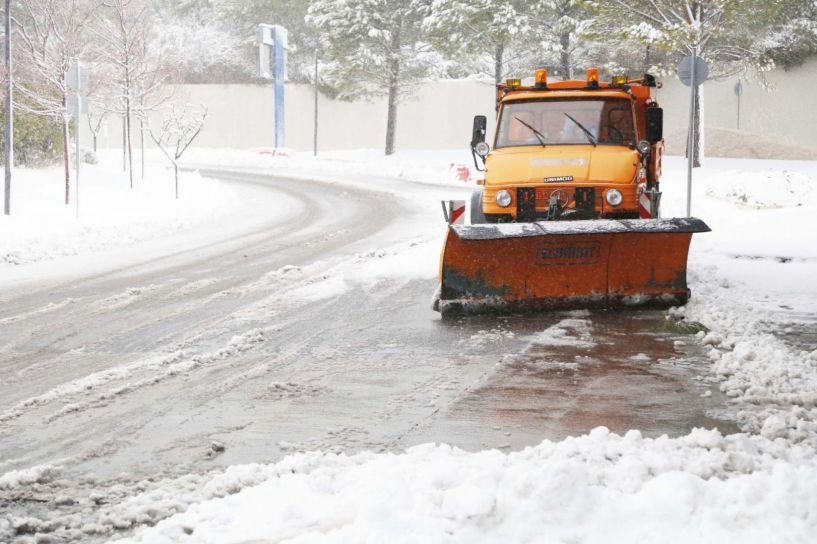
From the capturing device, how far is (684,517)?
161 inches

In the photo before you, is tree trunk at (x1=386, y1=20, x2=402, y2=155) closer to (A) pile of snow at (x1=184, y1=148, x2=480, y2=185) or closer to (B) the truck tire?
(A) pile of snow at (x1=184, y1=148, x2=480, y2=185)

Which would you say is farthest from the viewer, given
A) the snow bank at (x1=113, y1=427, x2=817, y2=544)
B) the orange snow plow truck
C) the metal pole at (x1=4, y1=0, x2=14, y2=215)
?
the metal pole at (x1=4, y1=0, x2=14, y2=215)

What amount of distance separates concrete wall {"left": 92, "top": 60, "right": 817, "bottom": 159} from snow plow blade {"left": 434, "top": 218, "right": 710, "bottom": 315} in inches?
1085

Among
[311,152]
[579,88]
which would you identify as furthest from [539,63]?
[579,88]

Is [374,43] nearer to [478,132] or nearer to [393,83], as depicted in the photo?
[393,83]

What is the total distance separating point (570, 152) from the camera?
9.94 meters

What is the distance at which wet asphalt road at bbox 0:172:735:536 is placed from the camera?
5.44 m

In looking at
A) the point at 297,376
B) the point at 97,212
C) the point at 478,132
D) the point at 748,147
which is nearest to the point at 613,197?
the point at 478,132

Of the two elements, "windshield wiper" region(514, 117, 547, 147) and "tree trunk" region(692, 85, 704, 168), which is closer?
"windshield wiper" region(514, 117, 547, 147)

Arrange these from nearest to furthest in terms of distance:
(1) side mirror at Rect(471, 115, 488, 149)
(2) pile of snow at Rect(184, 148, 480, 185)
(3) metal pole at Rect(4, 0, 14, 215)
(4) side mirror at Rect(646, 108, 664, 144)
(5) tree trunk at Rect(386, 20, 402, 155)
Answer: (4) side mirror at Rect(646, 108, 664, 144) → (1) side mirror at Rect(471, 115, 488, 149) → (3) metal pole at Rect(4, 0, 14, 215) → (2) pile of snow at Rect(184, 148, 480, 185) → (5) tree trunk at Rect(386, 20, 402, 155)

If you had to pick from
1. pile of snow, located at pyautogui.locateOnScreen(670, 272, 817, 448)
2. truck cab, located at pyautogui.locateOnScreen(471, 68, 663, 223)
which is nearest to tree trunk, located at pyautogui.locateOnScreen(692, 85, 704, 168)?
truck cab, located at pyautogui.locateOnScreen(471, 68, 663, 223)

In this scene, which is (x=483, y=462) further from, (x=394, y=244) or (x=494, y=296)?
(x=394, y=244)

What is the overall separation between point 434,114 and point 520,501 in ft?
138

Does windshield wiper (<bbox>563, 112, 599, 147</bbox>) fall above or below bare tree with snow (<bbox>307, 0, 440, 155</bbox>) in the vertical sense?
below
